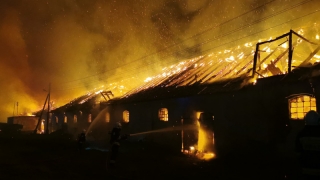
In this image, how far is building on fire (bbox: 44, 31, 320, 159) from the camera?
39.2ft

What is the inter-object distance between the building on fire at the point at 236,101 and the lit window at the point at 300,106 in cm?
2

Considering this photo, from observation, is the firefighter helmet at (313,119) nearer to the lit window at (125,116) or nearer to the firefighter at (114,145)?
the firefighter at (114,145)

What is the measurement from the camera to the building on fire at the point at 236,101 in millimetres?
11961

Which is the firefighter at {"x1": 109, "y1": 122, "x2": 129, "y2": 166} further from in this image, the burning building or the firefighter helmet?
the burning building

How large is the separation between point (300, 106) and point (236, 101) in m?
3.03

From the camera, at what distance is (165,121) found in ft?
62.5

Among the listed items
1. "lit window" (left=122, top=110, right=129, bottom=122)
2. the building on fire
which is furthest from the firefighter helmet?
"lit window" (left=122, top=110, right=129, bottom=122)

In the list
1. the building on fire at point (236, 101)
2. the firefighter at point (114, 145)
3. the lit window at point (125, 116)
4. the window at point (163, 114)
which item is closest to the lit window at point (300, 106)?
the building on fire at point (236, 101)

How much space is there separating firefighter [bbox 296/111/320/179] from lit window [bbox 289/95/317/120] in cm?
684

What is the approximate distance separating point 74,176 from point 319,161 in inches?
269

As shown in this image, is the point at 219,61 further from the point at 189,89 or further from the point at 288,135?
the point at 288,135

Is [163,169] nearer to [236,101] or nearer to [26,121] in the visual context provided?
[236,101]

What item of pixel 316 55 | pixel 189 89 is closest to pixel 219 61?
pixel 189 89

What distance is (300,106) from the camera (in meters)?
11.8
